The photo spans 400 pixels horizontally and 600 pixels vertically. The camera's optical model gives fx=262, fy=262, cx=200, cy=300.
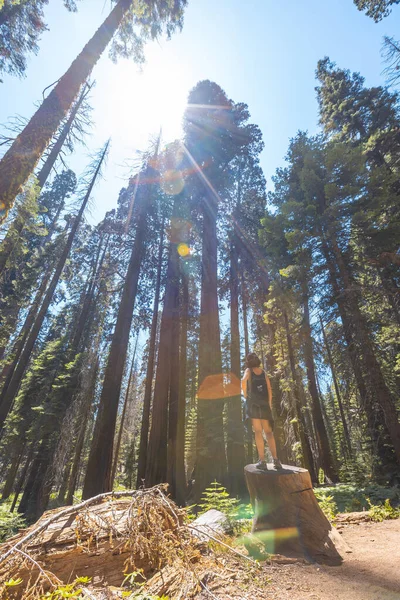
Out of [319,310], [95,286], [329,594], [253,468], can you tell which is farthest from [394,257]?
[95,286]

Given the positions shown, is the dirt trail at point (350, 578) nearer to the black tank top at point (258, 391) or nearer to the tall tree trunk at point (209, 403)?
the black tank top at point (258, 391)

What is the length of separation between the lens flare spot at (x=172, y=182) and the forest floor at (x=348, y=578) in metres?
14.3

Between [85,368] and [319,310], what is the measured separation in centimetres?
1147

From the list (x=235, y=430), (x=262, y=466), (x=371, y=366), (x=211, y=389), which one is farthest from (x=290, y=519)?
(x=235, y=430)

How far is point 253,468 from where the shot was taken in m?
4.04

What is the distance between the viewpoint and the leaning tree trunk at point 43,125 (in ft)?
16.0

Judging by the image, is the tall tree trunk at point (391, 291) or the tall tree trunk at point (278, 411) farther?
the tall tree trunk at point (278, 411)

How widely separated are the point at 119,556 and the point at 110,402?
6145mm

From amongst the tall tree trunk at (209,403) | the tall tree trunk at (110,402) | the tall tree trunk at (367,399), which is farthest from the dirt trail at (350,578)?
the tall tree trunk at (209,403)

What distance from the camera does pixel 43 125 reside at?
Result: 530cm

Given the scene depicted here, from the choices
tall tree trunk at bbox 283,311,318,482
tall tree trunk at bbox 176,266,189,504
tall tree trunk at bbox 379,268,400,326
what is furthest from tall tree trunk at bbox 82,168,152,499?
tall tree trunk at bbox 379,268,400,326

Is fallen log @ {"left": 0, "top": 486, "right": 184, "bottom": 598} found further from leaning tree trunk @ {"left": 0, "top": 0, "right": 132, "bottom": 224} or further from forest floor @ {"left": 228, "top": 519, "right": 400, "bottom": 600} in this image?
leaning tree trunk @ {"left": 0, "top": 0, "right": 132, "bottom": 224}

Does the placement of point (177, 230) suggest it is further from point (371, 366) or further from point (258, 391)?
point (258, 391)

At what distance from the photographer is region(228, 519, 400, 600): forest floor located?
1.99m
